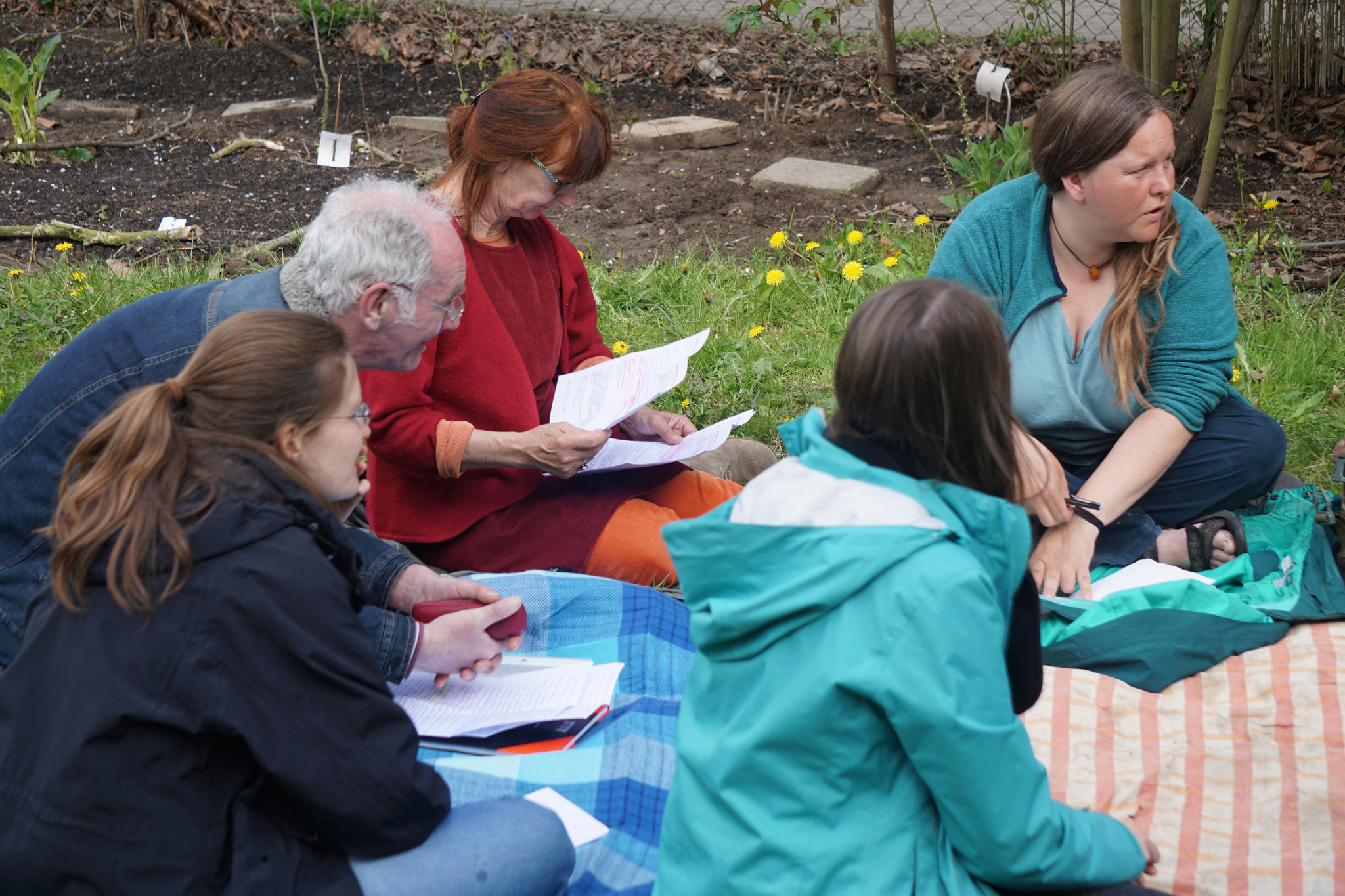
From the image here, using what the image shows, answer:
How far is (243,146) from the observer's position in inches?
253

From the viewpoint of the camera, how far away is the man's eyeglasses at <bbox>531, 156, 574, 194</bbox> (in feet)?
8.59

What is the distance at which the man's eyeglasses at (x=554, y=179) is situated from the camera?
2.62m

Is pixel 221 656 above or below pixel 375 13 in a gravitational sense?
below

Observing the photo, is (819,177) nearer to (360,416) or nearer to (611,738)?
(611,738)

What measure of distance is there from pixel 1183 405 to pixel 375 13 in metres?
7.49

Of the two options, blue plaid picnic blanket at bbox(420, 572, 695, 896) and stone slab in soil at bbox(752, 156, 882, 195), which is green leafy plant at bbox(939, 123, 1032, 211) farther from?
blue plaid picnic blanket at bbox(420, 572, 695, 896)

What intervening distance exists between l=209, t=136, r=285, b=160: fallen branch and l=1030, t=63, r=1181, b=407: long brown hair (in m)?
5.10

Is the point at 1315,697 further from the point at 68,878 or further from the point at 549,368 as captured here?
the point at 68,878

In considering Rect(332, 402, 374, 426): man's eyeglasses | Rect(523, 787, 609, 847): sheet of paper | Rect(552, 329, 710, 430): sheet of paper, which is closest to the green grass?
Rect(552, 329, 710, 430): sheet of paper

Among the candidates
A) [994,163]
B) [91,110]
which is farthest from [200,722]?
[91,110]

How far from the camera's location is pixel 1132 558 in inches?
107

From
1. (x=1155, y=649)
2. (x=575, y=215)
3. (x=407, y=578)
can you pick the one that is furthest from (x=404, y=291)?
(x=575, y=215)

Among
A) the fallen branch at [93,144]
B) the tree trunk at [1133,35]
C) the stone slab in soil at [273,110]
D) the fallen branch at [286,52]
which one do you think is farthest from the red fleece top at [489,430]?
the fallen branch at [286,52]

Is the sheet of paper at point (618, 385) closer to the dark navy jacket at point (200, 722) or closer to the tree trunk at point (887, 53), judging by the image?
the dark navy jacket at point (200, 722)
